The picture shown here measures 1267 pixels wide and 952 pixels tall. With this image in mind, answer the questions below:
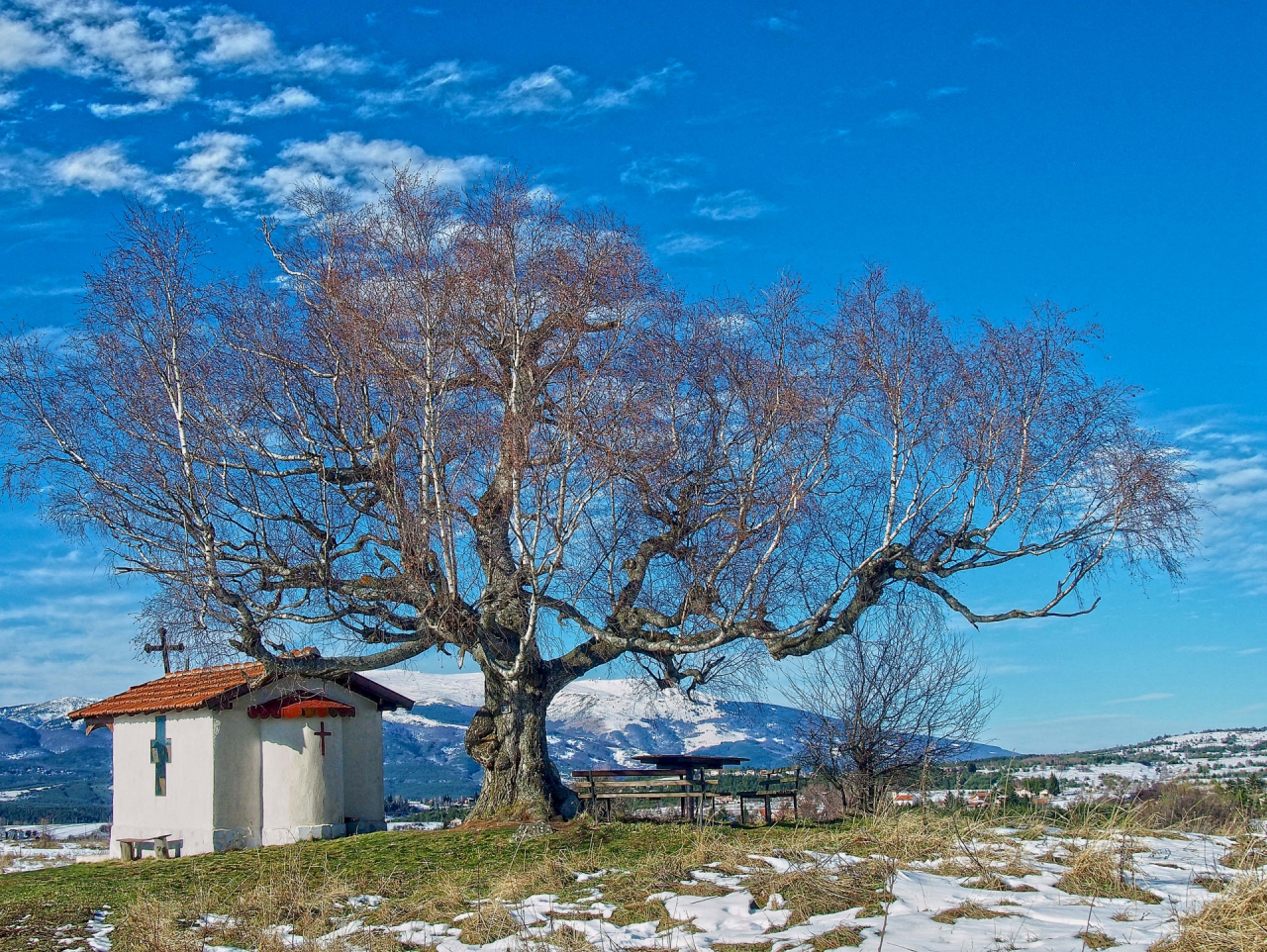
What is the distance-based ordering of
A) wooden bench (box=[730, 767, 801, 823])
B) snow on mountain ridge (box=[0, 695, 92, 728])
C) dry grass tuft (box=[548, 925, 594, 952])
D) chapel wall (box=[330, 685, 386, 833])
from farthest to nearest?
snow on mountain ridge (box=[0, 695, 92, 728])
chapel wall (box=[330, 685, 386, 833])
wooden bench (box=[730, 767, 801, 823])
dry grass tuft (box=[548, 925, 594, 952])

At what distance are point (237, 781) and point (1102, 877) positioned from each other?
16940mm

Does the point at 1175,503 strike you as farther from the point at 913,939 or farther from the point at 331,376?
the point at 331,376

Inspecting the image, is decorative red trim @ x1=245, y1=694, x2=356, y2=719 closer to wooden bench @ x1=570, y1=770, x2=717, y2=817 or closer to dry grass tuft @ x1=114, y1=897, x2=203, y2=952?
wooden bench @ x1=570, y1=770, x2=717, y2=817

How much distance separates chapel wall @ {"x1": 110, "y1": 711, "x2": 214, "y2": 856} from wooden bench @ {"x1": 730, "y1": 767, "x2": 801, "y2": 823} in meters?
10.6

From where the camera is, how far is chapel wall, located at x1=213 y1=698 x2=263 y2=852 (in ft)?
68.1

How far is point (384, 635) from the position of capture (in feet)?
53.8

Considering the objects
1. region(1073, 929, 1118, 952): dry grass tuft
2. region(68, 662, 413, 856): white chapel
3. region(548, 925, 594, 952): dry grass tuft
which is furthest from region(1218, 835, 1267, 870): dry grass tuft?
region(68, 662, 413, 856): white chapel

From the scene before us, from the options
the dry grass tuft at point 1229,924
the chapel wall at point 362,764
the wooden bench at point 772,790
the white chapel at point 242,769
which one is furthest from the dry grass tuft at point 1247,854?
the chapel wall at point 362,764

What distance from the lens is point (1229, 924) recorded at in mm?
7211

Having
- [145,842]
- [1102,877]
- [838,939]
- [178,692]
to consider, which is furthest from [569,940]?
[178,692]

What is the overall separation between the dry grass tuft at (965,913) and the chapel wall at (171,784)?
54.4ft

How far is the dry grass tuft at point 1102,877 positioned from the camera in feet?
29.9

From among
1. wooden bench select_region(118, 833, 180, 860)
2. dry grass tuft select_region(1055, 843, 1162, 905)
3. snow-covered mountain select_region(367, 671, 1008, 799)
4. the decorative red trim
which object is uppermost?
the decorative red trim

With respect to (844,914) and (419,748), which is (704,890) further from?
(419,748)
